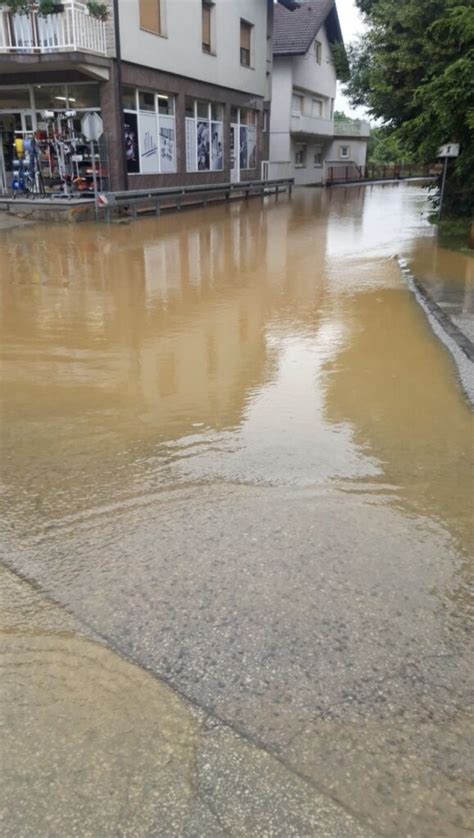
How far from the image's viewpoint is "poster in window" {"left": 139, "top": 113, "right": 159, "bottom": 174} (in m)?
21.0

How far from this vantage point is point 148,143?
70.2ft

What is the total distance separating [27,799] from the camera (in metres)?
2.02

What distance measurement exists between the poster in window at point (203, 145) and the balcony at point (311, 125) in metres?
10.9

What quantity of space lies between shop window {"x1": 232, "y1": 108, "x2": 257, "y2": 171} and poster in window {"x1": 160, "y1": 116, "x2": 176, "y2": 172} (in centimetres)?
644

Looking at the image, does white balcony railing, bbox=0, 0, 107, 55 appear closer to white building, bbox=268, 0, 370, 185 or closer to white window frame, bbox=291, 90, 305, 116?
white building, bbox=268, 0, 370, 185

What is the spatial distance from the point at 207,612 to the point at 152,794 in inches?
35.7

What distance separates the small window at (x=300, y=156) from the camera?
3853 cm

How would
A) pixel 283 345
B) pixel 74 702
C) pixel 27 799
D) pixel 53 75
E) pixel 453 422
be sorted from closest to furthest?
pixel 27 799, pixel 74 702, pixel 453 422, pixel 283 345, pixel 53 75

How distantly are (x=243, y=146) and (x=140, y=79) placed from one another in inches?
398

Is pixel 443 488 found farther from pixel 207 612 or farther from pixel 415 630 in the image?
pixel 207 612

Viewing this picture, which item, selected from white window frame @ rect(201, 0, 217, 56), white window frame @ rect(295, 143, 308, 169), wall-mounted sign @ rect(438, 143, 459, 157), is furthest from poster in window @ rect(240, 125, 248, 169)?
wall-mounted sign @ rect(438, 143, 459, 157)

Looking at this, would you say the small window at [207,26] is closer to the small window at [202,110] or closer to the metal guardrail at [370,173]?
the small window at [202,110]

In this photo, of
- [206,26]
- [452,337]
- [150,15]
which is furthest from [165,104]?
[452,337]

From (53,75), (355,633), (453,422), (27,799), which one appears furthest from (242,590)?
(53,75)
